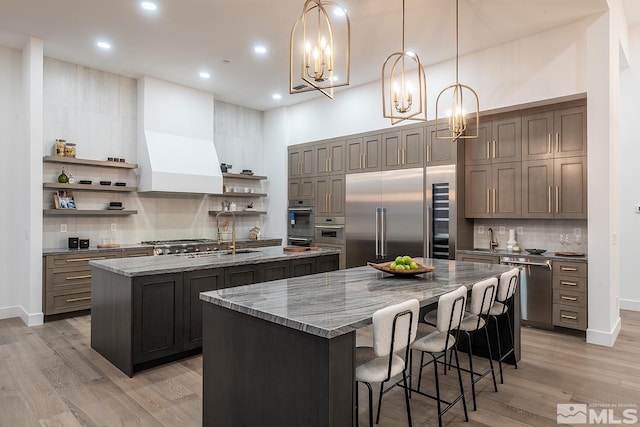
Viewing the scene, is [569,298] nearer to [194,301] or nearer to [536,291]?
[536,291]

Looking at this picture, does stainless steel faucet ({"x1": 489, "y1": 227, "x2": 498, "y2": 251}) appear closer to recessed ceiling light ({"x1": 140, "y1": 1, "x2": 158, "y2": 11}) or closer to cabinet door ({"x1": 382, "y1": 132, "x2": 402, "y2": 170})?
cabinet door ({"x1": 382, "y1": 132, "x2": 402, "y2": 170})

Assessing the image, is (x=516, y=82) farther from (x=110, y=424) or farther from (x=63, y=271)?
(x=63, y=271)

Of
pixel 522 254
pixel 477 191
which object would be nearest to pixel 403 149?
pixel 477 191

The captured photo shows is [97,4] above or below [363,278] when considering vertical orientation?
above

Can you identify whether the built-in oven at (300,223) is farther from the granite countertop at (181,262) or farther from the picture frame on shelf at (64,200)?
the picture frame on shelf at (64,200)

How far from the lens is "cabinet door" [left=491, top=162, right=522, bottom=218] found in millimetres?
5047

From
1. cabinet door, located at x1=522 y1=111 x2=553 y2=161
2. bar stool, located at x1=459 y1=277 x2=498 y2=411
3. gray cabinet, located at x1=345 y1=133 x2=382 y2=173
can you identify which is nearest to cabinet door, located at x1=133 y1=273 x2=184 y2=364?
bar stool, located at x1=459 y1=277 x2=498 y2=411

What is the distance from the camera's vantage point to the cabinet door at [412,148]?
5.76 meters

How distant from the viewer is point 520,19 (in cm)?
433

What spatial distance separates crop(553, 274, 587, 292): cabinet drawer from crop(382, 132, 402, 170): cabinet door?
2578 mm

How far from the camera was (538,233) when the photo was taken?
5223 mm

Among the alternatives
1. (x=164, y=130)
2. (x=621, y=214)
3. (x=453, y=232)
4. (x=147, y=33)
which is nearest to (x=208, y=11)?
(x=147, y=33)

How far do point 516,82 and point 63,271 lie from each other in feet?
20.1

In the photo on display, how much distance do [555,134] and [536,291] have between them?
1884mm
